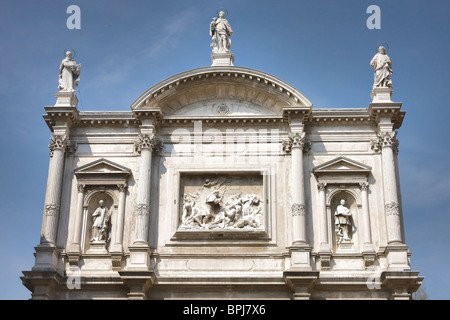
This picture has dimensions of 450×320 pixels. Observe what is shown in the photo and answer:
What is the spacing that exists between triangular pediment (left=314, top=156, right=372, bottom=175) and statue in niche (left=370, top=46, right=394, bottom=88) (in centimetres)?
290

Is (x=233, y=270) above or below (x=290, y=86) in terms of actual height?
below

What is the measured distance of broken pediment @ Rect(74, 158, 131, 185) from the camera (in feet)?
79.4

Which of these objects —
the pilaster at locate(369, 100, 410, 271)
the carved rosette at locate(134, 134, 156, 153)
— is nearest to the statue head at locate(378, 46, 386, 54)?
the pilaster at locate(369, 100, 410, 271)

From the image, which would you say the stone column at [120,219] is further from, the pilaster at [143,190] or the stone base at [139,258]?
the stone base at [139,258]

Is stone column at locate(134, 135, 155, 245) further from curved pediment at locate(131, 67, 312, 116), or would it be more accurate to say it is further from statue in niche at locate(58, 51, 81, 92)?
statue in niche at locate(58, 51, 81, 92)

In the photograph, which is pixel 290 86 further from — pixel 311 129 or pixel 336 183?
pixel 336 183

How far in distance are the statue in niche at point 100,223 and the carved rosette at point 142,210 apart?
1.18 metres

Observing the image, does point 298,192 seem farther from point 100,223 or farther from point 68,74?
point 68,74

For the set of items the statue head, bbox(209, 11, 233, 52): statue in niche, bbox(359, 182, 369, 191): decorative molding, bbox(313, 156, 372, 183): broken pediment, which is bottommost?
bbox(359, 182, 369, 191): decorative molding

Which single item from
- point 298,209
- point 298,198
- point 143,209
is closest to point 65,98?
point 143,209

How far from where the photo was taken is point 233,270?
2277cm

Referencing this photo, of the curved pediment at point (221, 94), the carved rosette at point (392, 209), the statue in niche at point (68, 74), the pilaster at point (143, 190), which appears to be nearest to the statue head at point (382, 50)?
the curved pediment at point (221, 94)
